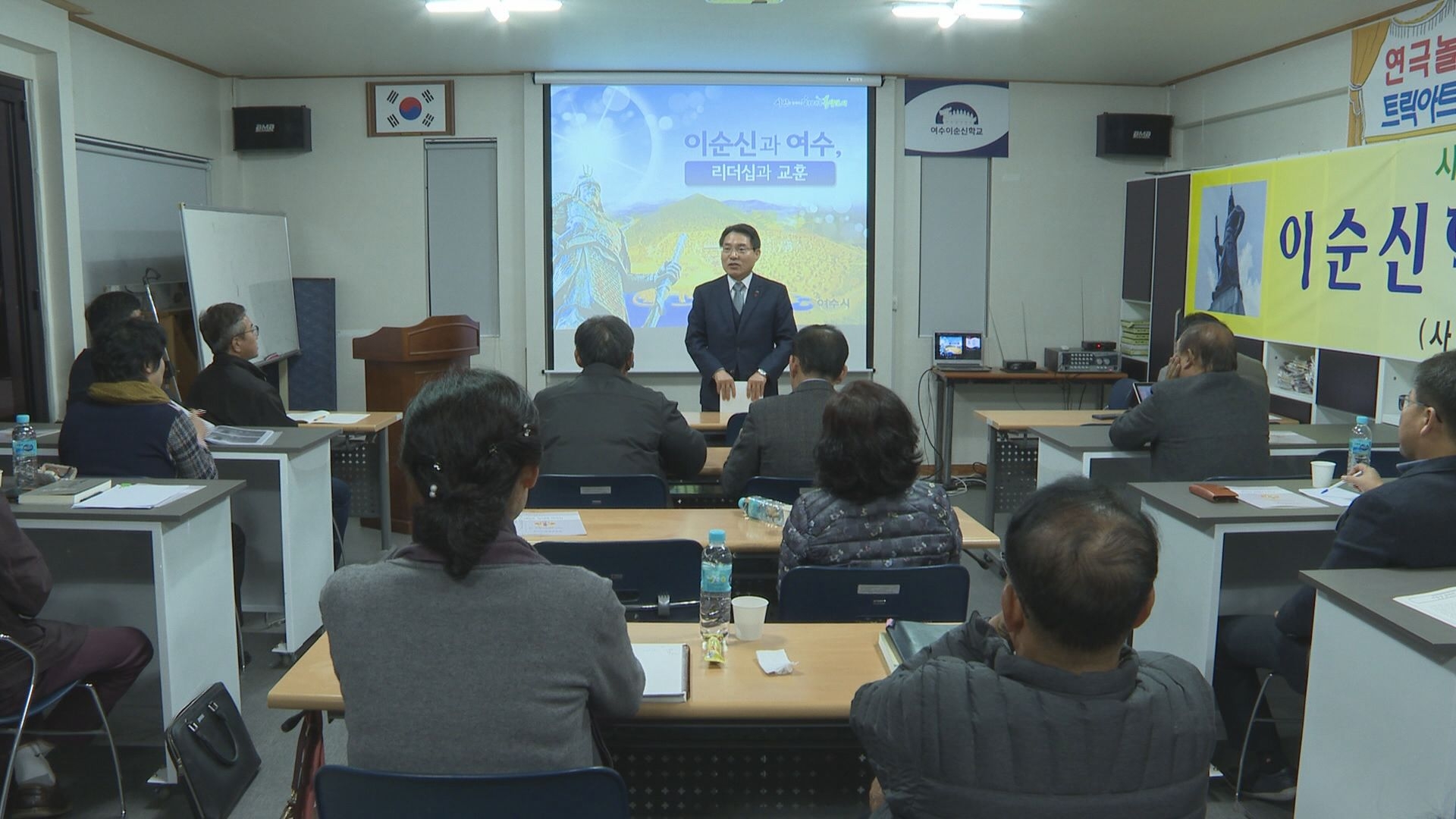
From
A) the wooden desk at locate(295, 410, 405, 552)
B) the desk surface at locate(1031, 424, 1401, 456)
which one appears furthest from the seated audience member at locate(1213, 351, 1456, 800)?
the wooden desk at locate(295, 410, 405, 552)

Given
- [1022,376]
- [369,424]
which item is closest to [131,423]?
[369,424]

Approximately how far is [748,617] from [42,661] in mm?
1820

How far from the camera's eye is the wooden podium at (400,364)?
5.77m

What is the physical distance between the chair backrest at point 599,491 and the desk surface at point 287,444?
3.39ft

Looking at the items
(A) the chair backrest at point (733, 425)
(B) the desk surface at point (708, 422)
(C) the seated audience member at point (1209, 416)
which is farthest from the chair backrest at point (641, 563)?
(C) the seated audience member at point (1209, 416)

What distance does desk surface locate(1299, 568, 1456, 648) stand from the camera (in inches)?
83.5

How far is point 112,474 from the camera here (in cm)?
346

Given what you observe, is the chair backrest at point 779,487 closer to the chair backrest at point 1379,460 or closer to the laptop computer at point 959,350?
the chair backrest at point 1379,460

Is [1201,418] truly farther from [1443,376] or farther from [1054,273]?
[1054,273]

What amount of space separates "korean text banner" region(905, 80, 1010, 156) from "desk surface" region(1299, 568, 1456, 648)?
5.23 meters

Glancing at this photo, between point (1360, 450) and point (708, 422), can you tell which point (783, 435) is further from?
point (1360, 450)

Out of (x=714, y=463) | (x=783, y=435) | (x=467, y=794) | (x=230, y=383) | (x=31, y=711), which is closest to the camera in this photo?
(x=467, y=794)

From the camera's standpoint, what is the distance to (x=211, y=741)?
2838mm

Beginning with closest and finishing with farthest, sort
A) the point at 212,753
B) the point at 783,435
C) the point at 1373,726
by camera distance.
Answer: the point at 1373,726 < the point at 212,753 < the point at 783,435
